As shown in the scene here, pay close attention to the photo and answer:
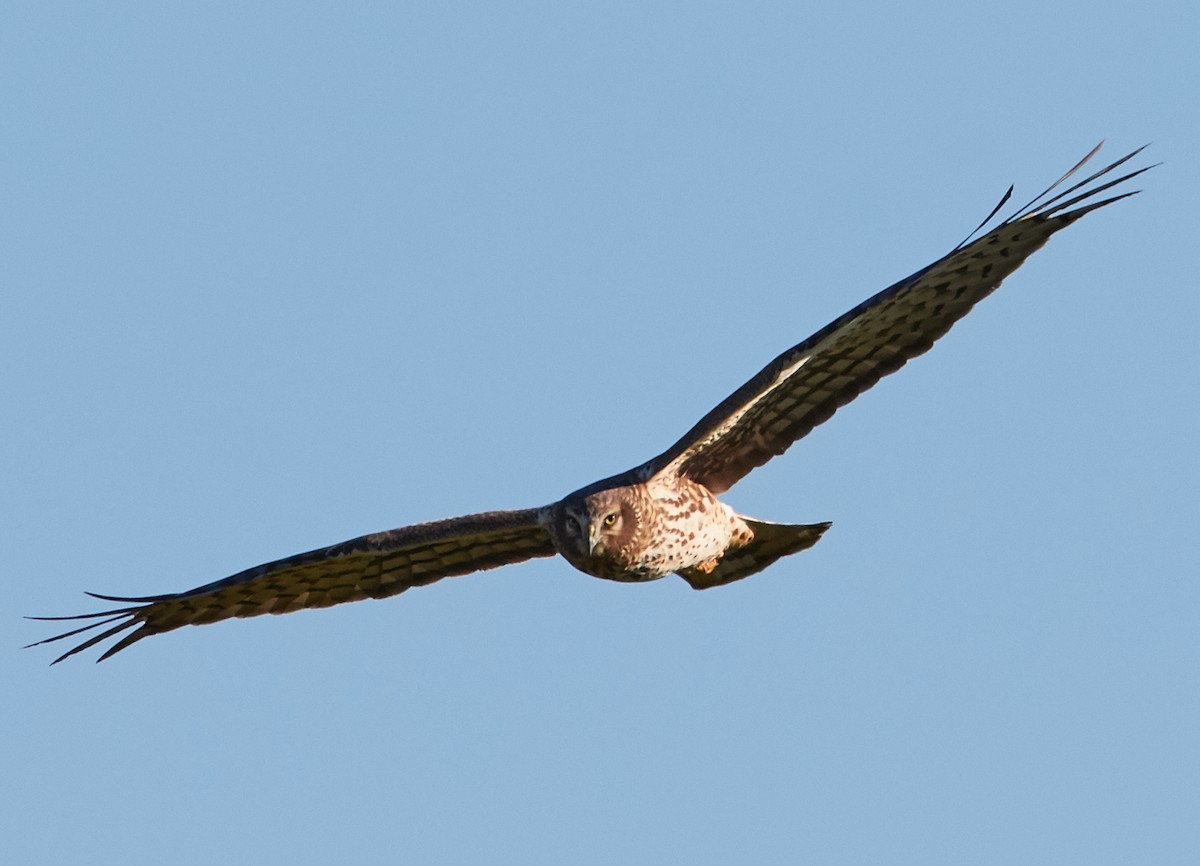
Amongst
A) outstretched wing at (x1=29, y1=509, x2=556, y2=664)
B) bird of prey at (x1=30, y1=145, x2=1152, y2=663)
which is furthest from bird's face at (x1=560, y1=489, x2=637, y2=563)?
outstretched wing at (x1=29, y1=509, x2=556, y2=664)

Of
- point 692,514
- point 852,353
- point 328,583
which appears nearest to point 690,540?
point 692,514

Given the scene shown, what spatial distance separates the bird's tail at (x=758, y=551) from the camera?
11508 mm

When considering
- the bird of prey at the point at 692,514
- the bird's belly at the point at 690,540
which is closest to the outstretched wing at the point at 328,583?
the bird of prey at the point at 692,514

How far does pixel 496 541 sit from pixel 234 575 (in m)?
1.50

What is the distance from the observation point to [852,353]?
10922 mm

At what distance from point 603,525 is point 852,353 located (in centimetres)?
164

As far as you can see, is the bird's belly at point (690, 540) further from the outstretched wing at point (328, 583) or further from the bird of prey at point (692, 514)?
the outstretched wing at point (328, 583)

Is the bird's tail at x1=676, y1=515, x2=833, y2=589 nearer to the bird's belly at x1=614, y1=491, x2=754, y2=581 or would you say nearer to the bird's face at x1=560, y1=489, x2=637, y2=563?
the bird's belly at x1=614, y1=491, x2=754, y2=581

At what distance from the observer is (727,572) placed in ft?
38.4

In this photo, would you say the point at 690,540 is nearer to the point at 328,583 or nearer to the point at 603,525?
the point at 603,525

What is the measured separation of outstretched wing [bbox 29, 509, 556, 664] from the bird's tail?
913 millimetres

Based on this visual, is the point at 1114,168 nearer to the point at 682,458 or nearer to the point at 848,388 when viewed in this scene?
the point at 848,388

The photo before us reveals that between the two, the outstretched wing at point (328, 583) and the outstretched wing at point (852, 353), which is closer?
the outstretched wing at point (852, 353)

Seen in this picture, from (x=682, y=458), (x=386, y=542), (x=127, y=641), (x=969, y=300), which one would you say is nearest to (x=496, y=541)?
(x=386, y=542)
